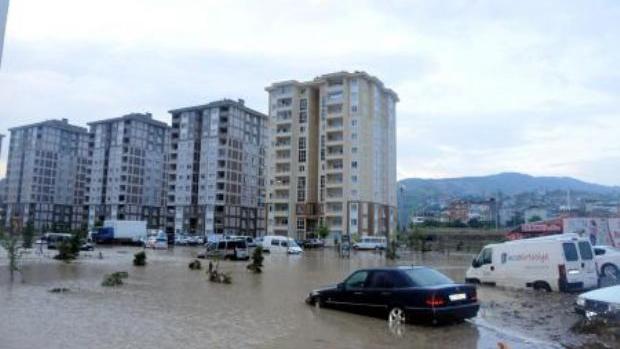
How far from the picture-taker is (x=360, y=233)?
9069cm

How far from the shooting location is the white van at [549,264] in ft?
63.5

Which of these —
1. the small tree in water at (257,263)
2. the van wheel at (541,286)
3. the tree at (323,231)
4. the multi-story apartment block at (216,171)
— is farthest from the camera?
the multi-story apartment block at (216,171)

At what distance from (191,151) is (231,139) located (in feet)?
33.1

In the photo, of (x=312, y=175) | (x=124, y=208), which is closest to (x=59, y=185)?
(x=124, y=208)

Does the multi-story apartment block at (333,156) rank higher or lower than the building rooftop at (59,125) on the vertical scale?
lower

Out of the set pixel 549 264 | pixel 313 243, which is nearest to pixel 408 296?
pixel 549 264

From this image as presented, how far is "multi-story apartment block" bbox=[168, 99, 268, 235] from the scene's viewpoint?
117562 mm

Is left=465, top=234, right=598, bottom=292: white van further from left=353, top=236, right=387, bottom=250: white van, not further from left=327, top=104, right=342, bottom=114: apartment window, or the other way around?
left=327, top=104, right=342, bottom=114: apartment window

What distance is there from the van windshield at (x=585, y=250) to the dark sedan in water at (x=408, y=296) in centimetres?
911

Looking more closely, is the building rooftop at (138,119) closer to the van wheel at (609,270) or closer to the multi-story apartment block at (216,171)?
the multi-story apartment block at (216,171)

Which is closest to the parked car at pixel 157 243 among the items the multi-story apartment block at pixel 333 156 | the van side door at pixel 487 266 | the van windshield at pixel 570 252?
the multi-story apartment block at pixel 333 156

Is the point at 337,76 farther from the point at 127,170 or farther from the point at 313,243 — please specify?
the point at 127,170

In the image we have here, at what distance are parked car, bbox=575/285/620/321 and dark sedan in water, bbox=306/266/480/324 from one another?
243cm

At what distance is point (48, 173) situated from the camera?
148000mm
